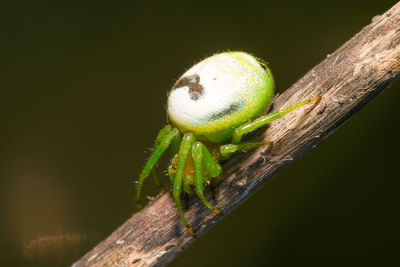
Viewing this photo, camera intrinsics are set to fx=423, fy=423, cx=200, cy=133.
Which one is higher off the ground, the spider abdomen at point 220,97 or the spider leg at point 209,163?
the spider abdomen at point 220,97

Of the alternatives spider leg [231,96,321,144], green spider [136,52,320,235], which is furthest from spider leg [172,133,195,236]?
spider leg [231,96,321,144]

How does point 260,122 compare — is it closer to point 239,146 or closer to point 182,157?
point 239,146

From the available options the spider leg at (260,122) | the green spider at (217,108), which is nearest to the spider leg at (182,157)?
the green spider at (217,108)

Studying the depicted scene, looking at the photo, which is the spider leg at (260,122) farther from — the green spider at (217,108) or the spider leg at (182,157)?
the spider leg at (182,157)

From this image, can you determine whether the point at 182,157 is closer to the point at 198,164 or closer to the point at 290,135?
the point at 198,164

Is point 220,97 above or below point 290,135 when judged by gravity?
above

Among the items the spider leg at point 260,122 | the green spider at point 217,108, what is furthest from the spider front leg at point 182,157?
the spider leg at point 260,122

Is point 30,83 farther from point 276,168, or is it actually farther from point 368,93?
point 368,93

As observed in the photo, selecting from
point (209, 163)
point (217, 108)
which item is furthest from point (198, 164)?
point (217, 108)
